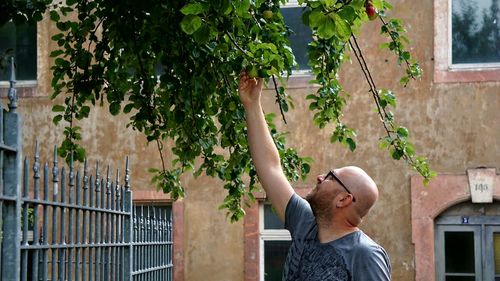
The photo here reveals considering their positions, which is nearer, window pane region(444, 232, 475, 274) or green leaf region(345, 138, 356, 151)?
green leaf region(345, 138, 356, 151)

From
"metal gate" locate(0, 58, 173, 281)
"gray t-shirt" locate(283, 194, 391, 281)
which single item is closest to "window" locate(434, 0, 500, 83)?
"metal gate" locate(0, 58, 173, 281)

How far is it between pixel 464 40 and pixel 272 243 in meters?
3.27

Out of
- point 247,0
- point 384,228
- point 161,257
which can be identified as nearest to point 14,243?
point 247,0

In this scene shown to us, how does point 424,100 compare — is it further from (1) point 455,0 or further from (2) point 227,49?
(2) point 227,49

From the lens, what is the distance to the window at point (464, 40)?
12008 millimetres

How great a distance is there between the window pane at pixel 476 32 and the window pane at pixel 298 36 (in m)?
1.73

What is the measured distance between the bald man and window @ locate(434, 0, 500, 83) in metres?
8.61

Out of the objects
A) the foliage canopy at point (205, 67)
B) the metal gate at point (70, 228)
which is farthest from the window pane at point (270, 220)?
the foliage canopy at point (205, 67)

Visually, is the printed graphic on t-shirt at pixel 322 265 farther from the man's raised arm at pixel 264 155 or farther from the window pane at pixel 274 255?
the window pane at pixel 274 255

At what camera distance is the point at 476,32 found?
12.0 m

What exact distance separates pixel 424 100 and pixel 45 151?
15.3 feet

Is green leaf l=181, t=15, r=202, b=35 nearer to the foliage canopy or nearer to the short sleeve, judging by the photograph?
the foliage canopy

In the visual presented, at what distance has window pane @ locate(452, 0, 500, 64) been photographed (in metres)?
12.0

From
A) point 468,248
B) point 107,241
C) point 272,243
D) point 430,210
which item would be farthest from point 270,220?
point 107,241
